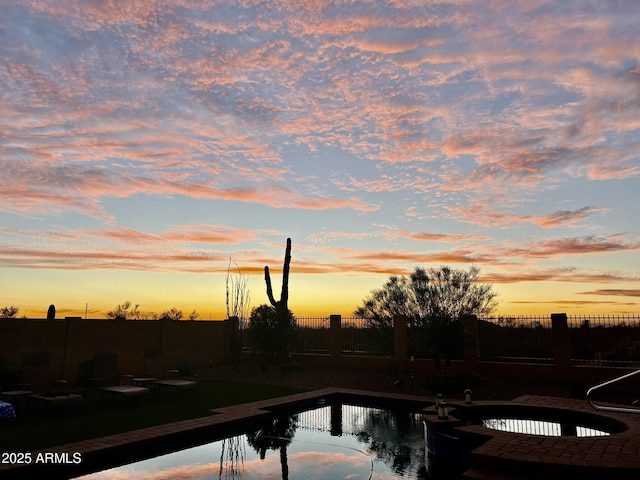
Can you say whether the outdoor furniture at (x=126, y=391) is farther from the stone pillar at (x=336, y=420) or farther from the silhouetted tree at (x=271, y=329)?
the silhouetted tree at (x=271, y=329)

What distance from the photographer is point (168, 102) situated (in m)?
12.7

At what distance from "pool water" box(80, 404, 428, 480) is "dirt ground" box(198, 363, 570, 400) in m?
3.40

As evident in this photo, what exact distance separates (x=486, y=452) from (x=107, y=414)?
764 cm

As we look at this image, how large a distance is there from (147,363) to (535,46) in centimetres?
1337

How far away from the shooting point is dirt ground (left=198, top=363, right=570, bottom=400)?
13.2 meters

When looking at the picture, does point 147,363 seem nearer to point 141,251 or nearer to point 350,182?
point 141,251

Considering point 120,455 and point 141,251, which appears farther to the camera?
point 141,251

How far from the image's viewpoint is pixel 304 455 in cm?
771

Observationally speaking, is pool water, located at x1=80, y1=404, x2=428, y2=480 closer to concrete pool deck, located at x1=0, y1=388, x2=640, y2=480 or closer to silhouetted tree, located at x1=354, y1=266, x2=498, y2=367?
concrete pool deck, located at x1=0, y1=388, x2=640, y2=480

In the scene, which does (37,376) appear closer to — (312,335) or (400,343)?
(312,335)

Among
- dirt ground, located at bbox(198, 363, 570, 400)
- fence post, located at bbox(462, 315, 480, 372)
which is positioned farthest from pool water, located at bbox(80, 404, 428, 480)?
fence post, located at bbox(462, 315, 480, 372)

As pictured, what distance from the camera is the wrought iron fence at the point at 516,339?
15.9 m

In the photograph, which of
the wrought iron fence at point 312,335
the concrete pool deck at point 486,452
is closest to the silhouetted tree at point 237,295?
the wrought iron fence at point 312,335

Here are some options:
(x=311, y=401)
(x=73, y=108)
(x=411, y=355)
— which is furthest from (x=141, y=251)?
(x=411, y=355)
